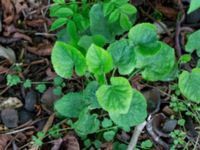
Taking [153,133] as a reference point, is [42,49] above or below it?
above

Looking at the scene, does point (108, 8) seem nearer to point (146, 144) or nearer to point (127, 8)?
point (127, 8)

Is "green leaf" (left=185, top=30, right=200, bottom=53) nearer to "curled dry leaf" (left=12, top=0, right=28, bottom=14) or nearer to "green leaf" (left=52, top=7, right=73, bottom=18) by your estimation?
"green leaf" (left=52, top=7, right=73, bottom=18)

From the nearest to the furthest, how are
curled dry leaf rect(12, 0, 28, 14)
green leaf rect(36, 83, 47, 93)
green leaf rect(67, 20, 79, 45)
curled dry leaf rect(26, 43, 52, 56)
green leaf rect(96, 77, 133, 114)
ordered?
green leaf rect(96, 77, 133, 114) < green leaf rect(67, 20, 79, 45) < green leaf rect(36, 83, 47, 93) < curled dry leaf rect(26, 43, 52, 56) < curled dry leaf rect(12, 0, 28, 14)

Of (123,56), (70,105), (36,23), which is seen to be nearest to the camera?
(123,56)

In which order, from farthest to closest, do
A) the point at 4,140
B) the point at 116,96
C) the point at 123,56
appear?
1. the point at 4,140
2. the point at 123,56
3. the point at 116,96

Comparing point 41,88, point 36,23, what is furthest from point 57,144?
point 36,23

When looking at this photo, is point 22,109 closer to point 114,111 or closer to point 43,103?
point 43,103

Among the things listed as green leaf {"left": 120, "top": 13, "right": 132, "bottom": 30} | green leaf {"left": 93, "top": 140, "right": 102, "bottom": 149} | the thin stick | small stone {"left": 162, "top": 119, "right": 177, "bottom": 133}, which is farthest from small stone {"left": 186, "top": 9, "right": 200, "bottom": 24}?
green leaf {"left": 93, "top": 140, "right": 102, "bottom": 149}
